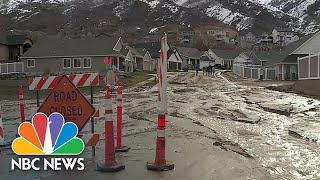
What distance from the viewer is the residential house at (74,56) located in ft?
177

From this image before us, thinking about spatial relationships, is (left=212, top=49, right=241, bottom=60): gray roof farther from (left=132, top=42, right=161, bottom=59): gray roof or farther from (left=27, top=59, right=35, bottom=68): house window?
(left=27, top=59, right=35, bottom=68): house window

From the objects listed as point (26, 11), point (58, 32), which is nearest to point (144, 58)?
point (58, 32)

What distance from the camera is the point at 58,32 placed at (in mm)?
155750

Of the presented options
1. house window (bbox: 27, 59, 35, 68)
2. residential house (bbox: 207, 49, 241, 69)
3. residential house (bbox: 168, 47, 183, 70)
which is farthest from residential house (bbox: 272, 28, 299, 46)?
house window (bbox: 27, 59, 35, 68)

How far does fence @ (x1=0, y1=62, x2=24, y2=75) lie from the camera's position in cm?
5456

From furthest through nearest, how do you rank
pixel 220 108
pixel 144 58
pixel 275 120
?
pixel 144 58, pixel 220 108, pixel 275 120

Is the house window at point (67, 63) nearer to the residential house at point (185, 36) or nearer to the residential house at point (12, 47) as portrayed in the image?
the residential house at point (12, 47)

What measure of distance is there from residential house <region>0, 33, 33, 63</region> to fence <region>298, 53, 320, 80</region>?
51.8 meters

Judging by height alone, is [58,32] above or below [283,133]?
above

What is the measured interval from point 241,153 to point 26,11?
184047 millimetres

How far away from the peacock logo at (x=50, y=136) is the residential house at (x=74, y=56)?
1772 inches

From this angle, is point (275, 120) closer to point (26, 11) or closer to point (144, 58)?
point (144, 58)

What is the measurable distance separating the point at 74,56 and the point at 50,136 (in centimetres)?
4770

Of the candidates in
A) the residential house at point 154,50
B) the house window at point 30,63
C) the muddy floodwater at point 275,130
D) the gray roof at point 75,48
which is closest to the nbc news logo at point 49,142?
the muddy floodwater at point 275,130
